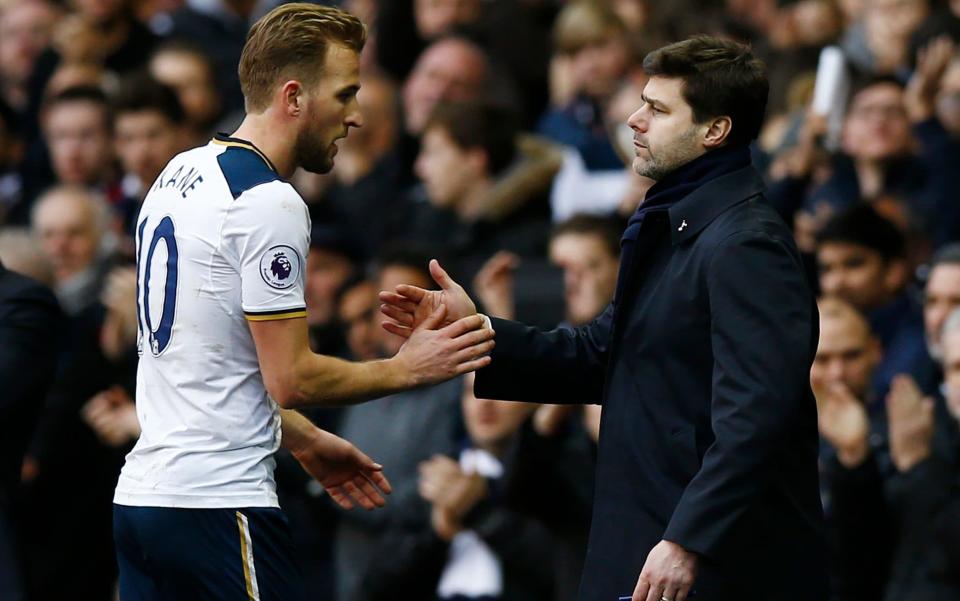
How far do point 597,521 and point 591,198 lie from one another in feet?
15.9

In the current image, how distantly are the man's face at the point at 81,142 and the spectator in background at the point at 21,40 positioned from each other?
7.74 ft

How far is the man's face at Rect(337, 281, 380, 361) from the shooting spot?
8516 mm

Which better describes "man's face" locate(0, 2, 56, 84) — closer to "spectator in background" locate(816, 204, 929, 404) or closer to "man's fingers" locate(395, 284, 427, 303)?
"spectator in background" locate(816, 204, 929, 404)

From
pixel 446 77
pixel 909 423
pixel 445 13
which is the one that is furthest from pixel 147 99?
pixel 909 423

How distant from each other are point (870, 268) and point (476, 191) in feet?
7.78

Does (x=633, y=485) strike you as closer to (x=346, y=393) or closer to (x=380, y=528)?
(x=346, y=393)

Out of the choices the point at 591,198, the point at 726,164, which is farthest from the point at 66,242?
the point at 726,164

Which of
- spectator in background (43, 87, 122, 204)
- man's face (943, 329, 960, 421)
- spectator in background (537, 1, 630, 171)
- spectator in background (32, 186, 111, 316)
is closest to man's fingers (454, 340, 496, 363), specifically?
man's face (943, 329, 960, 421)

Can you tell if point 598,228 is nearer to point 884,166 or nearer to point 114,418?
point 884,166

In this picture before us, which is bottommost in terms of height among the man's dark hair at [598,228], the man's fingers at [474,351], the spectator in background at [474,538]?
the spectator in background at [474,538]

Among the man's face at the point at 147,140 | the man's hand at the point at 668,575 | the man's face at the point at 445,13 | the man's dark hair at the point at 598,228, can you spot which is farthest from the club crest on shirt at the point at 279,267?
the man's face at the point at 445,13

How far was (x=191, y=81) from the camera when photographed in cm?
1152

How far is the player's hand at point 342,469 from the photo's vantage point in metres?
5.32

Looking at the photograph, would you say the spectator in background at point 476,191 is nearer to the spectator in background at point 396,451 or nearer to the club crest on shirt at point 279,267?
the spectator in background at point 396,451
